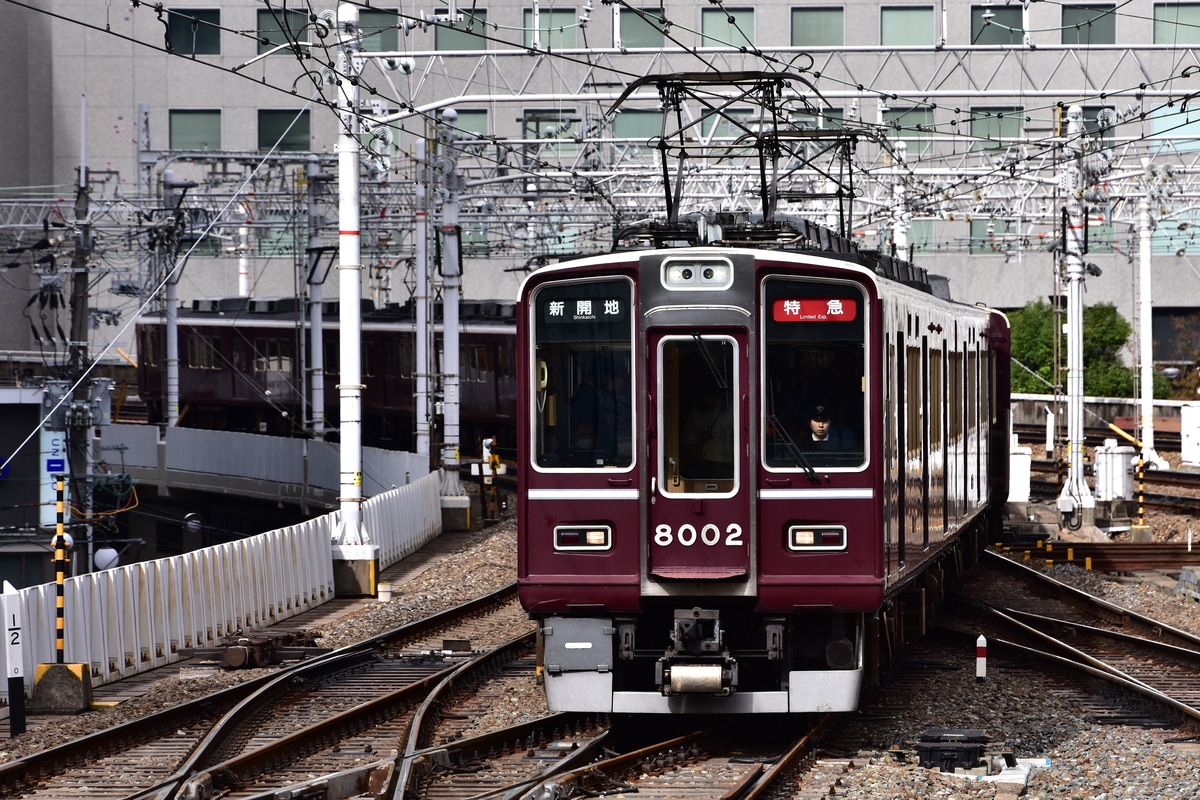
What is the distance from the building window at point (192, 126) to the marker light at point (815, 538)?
46521 mm

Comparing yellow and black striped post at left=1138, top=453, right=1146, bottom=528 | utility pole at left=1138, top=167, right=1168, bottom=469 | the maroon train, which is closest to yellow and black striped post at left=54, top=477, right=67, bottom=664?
the maroon train

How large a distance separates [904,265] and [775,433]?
4.58m

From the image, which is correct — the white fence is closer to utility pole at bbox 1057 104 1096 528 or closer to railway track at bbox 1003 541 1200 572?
railway track at bbox 1003 541 1200 572

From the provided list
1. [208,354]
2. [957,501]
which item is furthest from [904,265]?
[208,354]

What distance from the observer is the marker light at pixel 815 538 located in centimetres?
941

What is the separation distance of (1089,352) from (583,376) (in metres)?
40.9

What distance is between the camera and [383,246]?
44.0 m

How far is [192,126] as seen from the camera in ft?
175

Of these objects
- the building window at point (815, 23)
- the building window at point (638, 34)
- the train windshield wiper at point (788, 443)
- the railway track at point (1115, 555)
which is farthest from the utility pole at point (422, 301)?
the building window at point (815, 23)

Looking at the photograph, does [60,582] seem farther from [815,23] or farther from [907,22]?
[815,23]

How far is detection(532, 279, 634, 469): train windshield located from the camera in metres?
9.50

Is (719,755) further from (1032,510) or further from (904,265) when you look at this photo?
(1032,510)

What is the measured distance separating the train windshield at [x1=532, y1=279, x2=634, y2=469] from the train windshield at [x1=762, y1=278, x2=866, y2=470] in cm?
80

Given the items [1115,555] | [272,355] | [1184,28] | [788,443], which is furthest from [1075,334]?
[1184,28]
